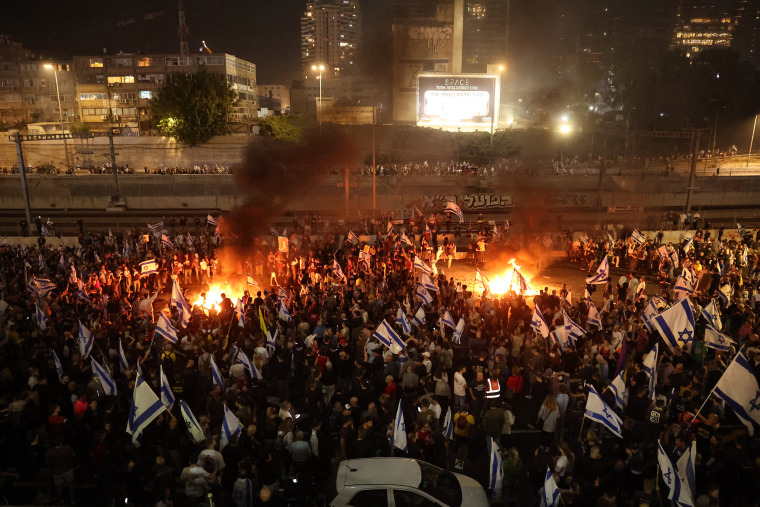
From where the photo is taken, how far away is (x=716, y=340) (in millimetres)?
10297

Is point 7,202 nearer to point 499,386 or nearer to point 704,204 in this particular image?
point 499,386

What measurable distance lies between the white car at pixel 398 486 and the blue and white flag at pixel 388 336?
3556 millimetres

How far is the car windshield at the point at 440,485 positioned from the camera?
6530 mm

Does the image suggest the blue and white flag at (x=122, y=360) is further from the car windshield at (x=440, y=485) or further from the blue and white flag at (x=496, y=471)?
the blue and white flag at (x=496, y=471)

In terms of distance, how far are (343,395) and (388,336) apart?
2004 millimetres

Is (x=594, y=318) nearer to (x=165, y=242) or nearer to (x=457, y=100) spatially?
(x=165, y=242)

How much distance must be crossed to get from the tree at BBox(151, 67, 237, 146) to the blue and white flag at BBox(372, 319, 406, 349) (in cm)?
4713

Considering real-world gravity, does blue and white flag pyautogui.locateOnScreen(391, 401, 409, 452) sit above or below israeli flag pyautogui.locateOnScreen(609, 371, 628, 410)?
below

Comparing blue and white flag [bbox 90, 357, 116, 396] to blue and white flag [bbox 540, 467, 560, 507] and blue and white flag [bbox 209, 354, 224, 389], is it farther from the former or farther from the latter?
blue and white flag [bbox 540, 467, 560, 507]

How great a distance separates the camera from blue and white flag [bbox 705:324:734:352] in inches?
401

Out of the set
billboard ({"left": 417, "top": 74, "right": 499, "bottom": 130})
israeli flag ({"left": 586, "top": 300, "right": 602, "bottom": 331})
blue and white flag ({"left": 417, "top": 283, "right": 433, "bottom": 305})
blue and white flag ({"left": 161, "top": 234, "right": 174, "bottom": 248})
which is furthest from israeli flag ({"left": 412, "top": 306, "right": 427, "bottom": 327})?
billboard ({"left": 417, "top": 74, "right": 499, "bottom": 130})

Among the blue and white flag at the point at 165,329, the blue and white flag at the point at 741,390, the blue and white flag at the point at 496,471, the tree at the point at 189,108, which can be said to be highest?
the tree at the point at 189,108

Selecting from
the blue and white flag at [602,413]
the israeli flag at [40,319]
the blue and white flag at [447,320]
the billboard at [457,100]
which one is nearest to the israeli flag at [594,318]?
the blue and white flag at [447,320]

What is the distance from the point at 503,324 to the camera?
523 inches
